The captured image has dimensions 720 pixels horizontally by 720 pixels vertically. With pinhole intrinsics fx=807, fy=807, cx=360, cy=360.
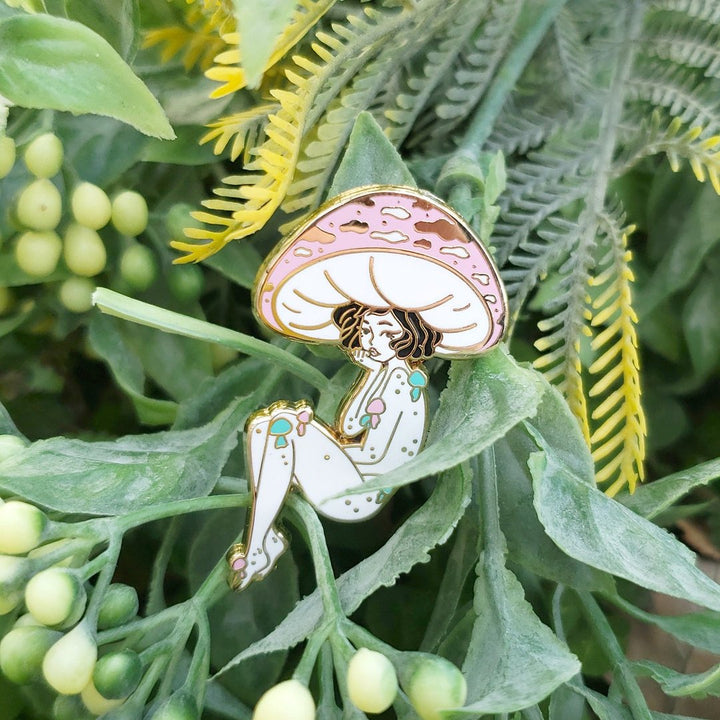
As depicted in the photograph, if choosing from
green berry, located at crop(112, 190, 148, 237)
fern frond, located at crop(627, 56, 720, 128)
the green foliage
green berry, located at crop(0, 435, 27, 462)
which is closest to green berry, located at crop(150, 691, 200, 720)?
the green foliage

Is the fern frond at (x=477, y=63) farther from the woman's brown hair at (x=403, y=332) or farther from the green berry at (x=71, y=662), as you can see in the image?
the green berry at (x=71, y=662)

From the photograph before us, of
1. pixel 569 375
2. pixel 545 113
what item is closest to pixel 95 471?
pixel 569 375

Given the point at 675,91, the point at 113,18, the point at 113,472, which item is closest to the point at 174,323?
the point at 113,472

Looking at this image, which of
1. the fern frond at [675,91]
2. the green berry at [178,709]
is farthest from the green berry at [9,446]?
the fern frond at [675,91]

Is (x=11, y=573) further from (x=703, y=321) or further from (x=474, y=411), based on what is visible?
(x=703, y=321)

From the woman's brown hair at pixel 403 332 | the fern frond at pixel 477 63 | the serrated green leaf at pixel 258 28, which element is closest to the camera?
the serrated green leaf at pixel 258 28

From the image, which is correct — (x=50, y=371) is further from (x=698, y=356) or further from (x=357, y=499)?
(x=698, y=356)
